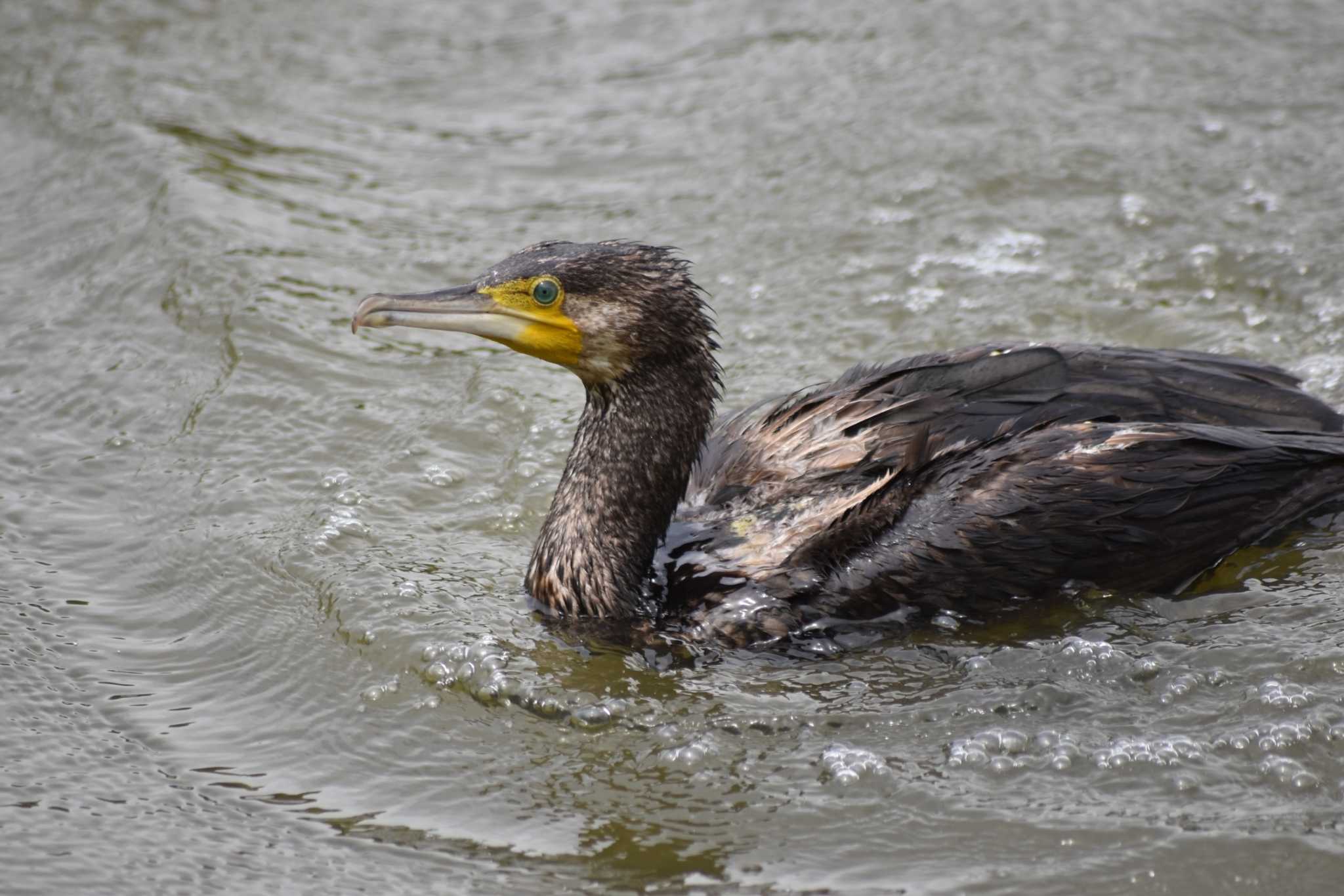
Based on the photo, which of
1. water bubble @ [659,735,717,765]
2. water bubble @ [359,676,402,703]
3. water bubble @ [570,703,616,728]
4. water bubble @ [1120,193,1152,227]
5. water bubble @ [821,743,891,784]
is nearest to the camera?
water bubble @ [821,743,891,784]

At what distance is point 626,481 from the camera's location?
5.27 m

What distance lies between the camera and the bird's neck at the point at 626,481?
17.2ft

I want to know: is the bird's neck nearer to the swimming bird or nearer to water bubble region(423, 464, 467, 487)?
the swimming bird

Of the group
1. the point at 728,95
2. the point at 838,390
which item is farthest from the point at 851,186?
the point at 838,390

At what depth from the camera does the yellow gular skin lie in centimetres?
506

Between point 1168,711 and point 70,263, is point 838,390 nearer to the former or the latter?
point 1168,711

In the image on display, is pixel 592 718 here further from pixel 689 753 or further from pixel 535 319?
pixel 535 319

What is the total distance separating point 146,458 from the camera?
20.6 ft

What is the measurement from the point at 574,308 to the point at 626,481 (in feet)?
2.08

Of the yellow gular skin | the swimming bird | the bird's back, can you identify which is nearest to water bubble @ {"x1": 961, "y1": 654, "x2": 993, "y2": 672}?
the swimming bird

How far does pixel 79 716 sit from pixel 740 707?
2072 mm

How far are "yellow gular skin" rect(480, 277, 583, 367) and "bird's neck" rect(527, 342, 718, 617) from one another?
25 centimetres

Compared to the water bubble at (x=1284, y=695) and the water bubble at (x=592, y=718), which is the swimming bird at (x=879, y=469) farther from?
the water bubble at (x=1284, y=695)

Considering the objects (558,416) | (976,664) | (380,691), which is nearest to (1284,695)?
(976,664)
